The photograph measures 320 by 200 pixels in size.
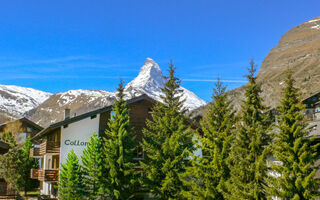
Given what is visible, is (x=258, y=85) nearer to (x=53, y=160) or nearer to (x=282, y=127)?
(x=282, y=127)

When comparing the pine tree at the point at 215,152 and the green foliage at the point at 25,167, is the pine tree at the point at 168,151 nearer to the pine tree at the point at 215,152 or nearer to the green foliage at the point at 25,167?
the pine tree at the point at 215,152

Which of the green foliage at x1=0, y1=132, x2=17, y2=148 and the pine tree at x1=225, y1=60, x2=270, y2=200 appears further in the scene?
the green foliage at x1=0, y1=132, x2=17, y2=148

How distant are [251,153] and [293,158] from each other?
284 centimetres

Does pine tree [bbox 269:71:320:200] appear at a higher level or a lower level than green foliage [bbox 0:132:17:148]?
lower

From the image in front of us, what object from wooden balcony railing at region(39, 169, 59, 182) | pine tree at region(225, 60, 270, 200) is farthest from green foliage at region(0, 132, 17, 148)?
pine tree at region(225, 60, 270, 200)

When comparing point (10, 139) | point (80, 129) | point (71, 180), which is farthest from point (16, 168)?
point (71, 180)

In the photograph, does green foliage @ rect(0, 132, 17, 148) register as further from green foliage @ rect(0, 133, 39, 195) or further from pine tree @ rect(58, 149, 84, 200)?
pine tree @ rect(58, 149, 84, 200)

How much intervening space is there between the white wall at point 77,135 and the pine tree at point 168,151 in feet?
19.2

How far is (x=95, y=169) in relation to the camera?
84.1 ft

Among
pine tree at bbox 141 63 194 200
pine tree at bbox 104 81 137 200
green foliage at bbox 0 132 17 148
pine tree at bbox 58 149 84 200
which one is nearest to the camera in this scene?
pine tree at bbox 141 63 194 200

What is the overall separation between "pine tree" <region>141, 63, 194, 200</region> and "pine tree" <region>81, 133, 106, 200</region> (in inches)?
134

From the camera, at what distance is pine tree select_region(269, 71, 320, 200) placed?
15.7 meters

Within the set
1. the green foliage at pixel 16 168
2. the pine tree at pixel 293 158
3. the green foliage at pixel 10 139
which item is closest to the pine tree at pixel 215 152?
the pine tree at pixel 293 158

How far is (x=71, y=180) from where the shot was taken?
1041 inches
